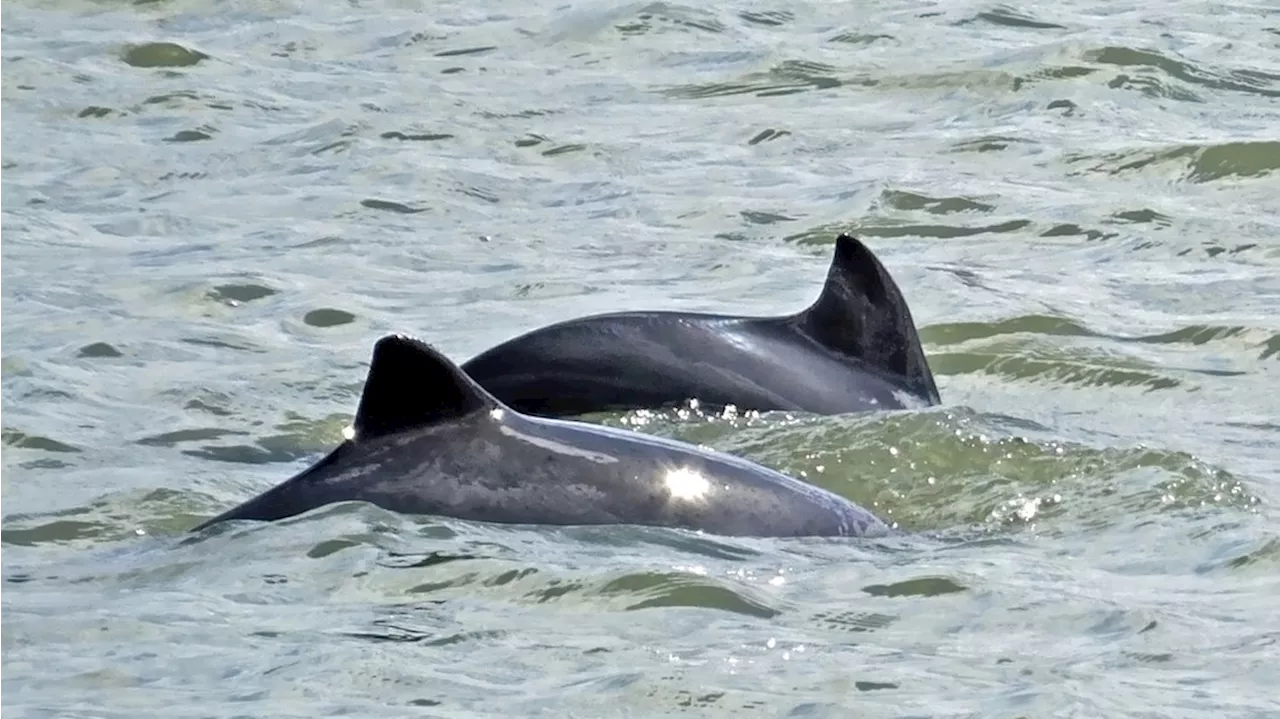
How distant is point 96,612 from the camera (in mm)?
6301

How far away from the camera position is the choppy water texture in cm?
603

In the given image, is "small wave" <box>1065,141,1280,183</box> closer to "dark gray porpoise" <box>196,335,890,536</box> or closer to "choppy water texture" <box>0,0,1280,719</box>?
"choppy water texture" <box>0,0,1280,719</box>

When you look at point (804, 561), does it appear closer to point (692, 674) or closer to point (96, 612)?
point (692, 674)

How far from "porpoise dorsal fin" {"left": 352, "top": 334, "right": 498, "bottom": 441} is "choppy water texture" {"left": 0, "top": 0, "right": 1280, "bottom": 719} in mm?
226

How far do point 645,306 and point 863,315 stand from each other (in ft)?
7.77

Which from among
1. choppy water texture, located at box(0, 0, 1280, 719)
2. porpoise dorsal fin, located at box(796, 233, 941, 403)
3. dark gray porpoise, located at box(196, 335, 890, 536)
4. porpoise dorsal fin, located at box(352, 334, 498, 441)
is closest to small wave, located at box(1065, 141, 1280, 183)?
choppy water texture, located at box(0, 0, 1280, 719)

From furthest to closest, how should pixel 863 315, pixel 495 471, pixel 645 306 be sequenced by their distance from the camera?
pixel 645 306, pixel 863 315, pixel 495 471

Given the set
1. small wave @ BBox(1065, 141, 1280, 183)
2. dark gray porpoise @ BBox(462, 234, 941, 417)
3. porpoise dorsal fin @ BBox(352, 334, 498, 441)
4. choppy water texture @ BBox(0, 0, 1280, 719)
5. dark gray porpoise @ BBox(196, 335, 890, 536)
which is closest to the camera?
choppy water texture @ BBox(0, 0, 1280, 719)

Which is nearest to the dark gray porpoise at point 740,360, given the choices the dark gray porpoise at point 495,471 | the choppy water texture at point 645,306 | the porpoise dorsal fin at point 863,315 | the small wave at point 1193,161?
the porpoise dorsal fin at point 863,315

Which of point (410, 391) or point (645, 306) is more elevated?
point (410, 391)

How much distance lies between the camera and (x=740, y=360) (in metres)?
8.26

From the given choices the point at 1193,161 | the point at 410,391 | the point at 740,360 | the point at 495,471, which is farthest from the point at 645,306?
the point at 410,391

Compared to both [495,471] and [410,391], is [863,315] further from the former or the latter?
[410,391]

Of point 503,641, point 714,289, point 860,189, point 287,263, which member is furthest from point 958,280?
point 503,641
